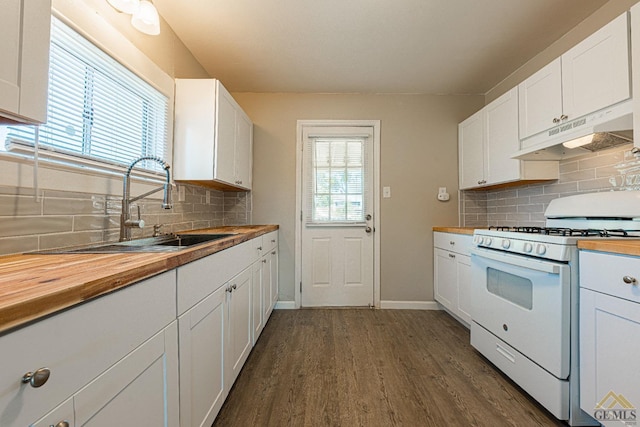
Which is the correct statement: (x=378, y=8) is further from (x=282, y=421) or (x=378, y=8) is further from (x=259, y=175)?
(x=282, y=421)

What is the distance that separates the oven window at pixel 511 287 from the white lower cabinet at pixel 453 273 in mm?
462

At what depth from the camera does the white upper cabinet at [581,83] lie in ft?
4.68

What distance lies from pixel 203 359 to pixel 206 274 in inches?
13.3

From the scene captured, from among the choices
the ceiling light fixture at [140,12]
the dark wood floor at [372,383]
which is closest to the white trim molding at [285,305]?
the dark wood floor at [372,383]

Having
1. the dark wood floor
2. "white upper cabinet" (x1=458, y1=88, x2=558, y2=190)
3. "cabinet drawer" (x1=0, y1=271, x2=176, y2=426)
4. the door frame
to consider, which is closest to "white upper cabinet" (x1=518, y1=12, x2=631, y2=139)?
"white upper cabinet" (x1=458, y1=88, x2=558, y2=190)

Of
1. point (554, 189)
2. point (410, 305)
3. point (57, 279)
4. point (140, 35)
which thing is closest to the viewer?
point (57, 279)

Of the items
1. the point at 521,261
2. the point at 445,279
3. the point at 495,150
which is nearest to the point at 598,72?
the point at 495,150

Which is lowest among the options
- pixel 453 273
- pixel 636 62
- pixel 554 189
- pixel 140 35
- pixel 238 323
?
pixel 238 323

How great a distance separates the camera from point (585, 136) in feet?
5.37

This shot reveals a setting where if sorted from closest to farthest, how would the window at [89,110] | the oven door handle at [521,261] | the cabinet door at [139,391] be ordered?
the cabinet door at [139,391] → the window at [89,110] → the oven door handle at [521,261]

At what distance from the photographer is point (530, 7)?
1.84 metres

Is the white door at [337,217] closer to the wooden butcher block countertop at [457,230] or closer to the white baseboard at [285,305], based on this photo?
the white baseboard at [285,305]

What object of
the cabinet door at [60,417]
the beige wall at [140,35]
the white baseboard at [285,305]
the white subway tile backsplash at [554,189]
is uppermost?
the beige wall at [140,35]

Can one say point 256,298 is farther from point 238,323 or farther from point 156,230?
point 156,230
